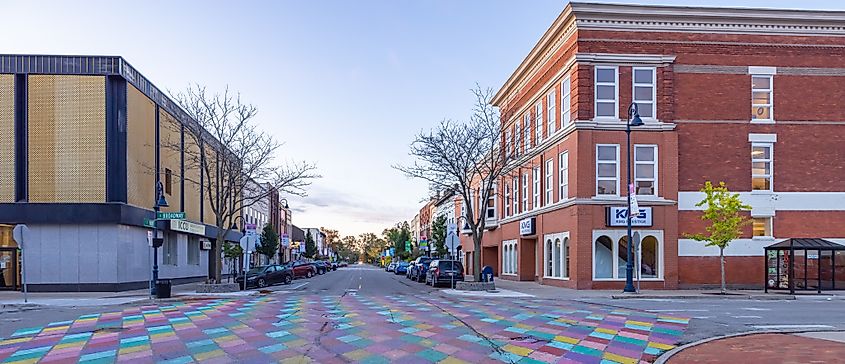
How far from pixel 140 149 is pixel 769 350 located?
30.6 metres

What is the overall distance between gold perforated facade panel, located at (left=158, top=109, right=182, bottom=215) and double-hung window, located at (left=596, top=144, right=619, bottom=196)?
2142 centimetres

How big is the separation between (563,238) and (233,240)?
32832mm

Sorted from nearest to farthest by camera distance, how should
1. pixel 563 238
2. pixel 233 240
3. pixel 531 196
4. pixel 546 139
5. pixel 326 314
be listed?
→ 1. pixel 326 314
2. pixel 563 238
3. pixel 546 139
4. pixel 531 196
5. pixel 233 240

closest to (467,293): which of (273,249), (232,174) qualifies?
(232,174)

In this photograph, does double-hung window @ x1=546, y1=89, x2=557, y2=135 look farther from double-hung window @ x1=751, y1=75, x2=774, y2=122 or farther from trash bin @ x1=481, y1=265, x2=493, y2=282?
double-hung window @ x1=751, y1=75, x2=774, y2=122

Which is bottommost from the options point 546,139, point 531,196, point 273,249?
point 273,249

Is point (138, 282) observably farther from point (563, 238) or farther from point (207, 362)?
point (207, 362)

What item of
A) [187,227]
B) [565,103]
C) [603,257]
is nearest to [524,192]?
[565,103]

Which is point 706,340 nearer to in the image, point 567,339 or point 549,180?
point 567,339

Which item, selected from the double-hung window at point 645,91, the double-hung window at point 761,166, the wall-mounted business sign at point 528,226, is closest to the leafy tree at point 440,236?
the wall-mounted business sign at point 528,226

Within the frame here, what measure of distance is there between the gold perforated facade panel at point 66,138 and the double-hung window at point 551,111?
21985 millimetres

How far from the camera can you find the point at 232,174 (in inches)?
1425

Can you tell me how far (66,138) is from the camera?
32438 mm

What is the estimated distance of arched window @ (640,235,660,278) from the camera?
111ft
